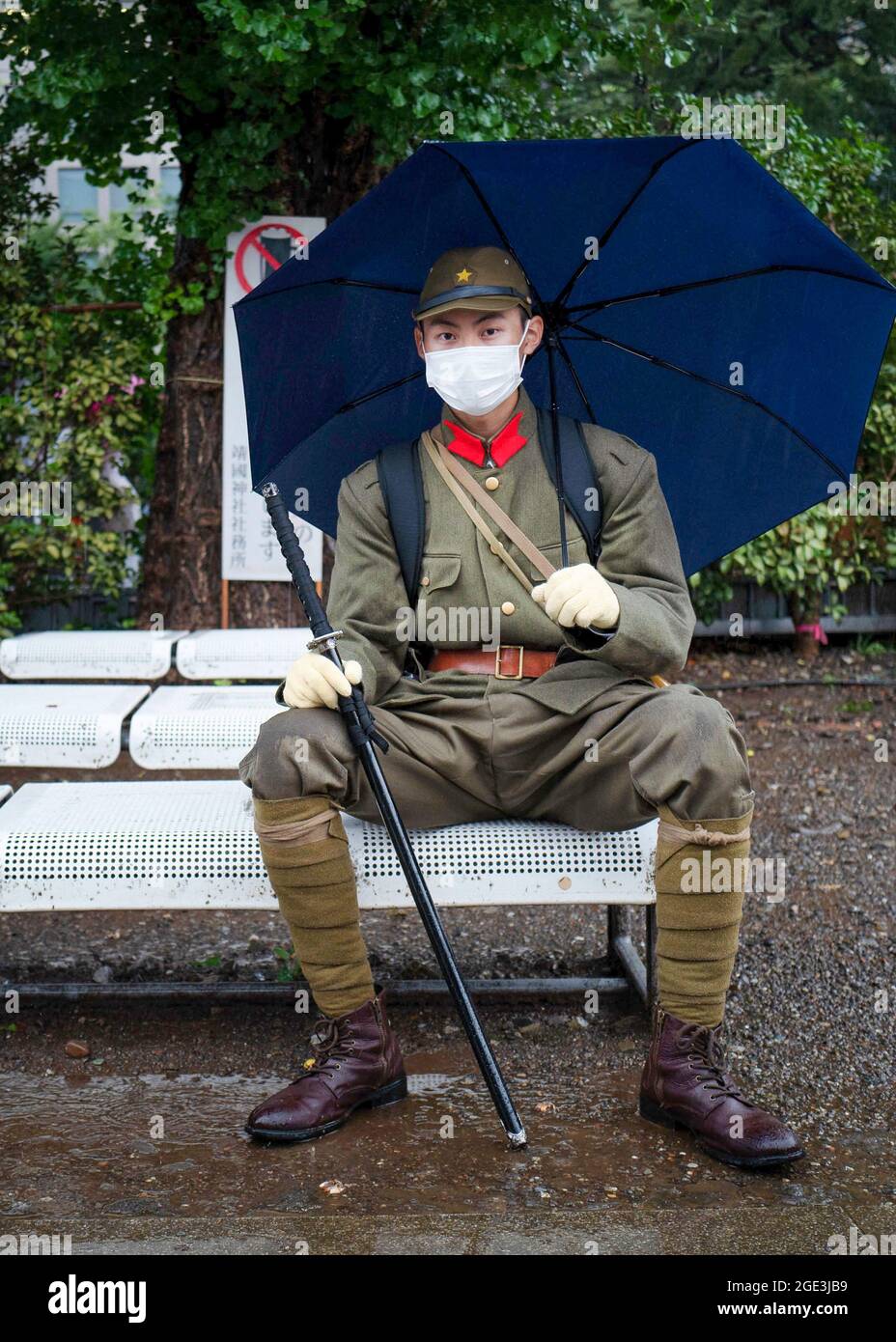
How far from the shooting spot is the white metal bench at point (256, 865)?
122 inches

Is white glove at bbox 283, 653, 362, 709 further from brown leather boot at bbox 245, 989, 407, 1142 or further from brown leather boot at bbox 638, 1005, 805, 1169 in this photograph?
brown leather boot at bbox 638, 1005, 805, 1169

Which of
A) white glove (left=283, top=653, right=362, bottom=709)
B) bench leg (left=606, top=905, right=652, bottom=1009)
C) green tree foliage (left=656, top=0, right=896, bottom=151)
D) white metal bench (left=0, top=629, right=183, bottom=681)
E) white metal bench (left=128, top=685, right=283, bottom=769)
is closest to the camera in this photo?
white glove (left=283, top=653, right=362, bottom=709)

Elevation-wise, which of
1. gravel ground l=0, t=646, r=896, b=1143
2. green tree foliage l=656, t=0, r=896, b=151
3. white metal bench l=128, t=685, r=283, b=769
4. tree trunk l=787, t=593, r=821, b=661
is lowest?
Result: gravel ground l=0, t=646, r=896, b=1143

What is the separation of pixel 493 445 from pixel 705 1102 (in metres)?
1.55

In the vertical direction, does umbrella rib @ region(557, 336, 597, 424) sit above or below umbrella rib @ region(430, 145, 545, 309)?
below

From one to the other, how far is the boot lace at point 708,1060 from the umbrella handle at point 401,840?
38 centimetres

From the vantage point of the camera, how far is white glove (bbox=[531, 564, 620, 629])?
9.46 feet

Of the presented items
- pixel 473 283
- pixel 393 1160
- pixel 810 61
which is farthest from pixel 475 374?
pixel 810 61

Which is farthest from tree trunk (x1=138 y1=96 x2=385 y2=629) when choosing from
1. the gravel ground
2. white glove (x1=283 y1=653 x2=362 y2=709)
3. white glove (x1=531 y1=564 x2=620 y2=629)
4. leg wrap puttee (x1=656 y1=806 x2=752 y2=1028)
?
leg wrap puttee (x1=656 y1=806 x2=752 y2=1028)

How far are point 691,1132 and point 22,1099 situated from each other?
1.50m

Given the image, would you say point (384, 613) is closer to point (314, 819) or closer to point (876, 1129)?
point (314, 819)

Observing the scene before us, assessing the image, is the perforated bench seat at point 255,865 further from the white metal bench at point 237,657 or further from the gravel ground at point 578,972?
the white metal bench at point 237,657

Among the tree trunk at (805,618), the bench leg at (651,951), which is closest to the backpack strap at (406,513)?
the bench leg at (651,951)

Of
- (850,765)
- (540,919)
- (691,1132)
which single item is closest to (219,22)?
(540,919)
